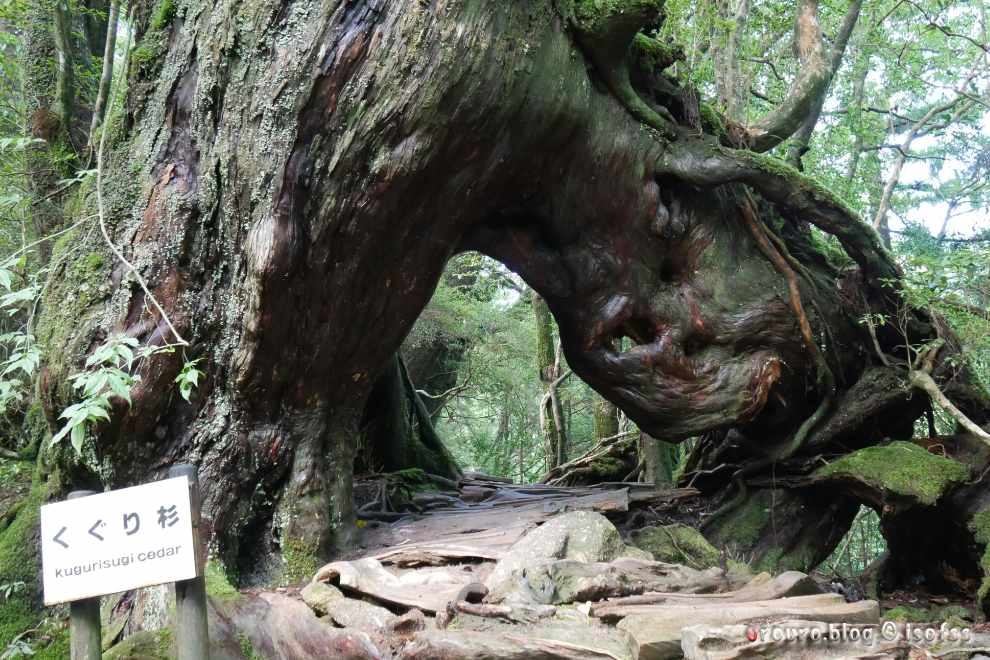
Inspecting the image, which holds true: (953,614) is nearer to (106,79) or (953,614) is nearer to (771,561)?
(771,561)

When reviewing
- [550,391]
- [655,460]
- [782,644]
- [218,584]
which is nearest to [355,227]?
[218,584]

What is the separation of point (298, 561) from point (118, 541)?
211 cm

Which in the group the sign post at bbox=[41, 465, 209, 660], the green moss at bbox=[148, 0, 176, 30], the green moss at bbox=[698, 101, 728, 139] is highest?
the green moss at bbox=[148, 0, 176, 30]

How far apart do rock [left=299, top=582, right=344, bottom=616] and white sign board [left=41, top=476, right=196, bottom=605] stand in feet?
4.15

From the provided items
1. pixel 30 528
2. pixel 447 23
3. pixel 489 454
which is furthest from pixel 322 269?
pixel 489 454

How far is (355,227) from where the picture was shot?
13.6 feet

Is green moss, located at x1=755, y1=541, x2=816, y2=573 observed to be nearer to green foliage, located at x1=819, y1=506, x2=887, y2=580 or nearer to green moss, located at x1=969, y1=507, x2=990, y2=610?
green moss, located at x1=969, y1=507, x2=990, y2=610

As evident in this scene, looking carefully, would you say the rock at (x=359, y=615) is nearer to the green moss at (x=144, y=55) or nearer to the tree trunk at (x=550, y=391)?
the green moss at (x=144, y=55)

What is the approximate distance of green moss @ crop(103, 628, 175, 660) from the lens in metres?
3.23

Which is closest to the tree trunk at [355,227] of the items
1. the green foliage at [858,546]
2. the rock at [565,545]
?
the rock at [565,545]

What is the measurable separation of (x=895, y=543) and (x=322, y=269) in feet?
17.9

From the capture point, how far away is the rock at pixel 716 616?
106 inches

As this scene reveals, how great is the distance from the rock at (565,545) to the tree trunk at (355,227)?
1412mm

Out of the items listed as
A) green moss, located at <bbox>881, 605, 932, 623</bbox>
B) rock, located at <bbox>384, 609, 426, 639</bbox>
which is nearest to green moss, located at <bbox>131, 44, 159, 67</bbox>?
rock, located at <bbox>384, 609, 426, 639</bbox>
